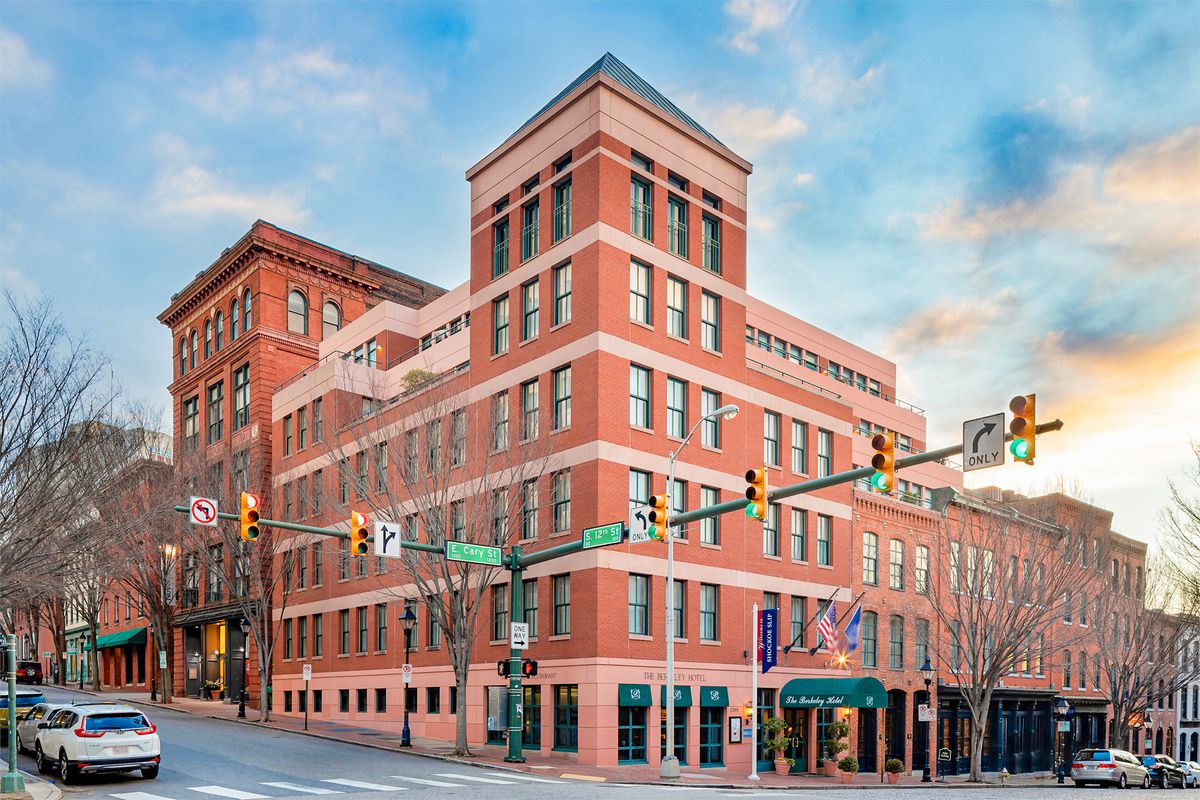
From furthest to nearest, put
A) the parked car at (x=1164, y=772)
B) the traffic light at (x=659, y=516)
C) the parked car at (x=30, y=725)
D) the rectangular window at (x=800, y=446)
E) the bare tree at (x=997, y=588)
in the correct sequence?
the parked car at (x=1164, y=772) < the rectangular window at (x=800, y=446) < the bare tree at (x=997, y=588) < the parked car at (x=30, y=725) < the traffic light at (x=659, y=516)

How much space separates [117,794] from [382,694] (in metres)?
24.7

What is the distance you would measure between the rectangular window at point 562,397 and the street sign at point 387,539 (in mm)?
13046

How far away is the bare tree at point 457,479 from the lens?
34.7 metres

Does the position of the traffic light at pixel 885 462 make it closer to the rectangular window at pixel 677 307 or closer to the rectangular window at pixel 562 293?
the rectangular window at pixel 562 293

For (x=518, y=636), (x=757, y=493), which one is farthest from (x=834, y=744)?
(x=757, y=493)

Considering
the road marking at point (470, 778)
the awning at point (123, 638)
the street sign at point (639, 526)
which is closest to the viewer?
the street sign at point (639, 526)

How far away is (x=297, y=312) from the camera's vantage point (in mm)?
62875

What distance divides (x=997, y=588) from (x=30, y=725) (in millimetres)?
35004

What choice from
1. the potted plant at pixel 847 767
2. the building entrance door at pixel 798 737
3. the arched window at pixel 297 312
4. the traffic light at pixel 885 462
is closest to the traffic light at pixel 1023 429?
the traffic light at pixel 885 462

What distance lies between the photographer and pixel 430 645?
4450 cm

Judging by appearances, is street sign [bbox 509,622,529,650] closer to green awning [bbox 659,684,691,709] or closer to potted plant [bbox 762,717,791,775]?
green awning [bbox 659,684,691,709]

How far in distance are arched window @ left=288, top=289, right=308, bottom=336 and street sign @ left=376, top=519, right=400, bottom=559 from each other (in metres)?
38.8

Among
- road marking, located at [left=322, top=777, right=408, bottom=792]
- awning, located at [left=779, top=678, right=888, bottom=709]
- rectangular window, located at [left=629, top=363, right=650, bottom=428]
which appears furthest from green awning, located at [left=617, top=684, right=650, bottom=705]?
road marking, located at [left=322, top=777, right=408, bottom=792]

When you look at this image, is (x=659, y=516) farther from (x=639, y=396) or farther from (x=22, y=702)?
(x=22, y=702)
